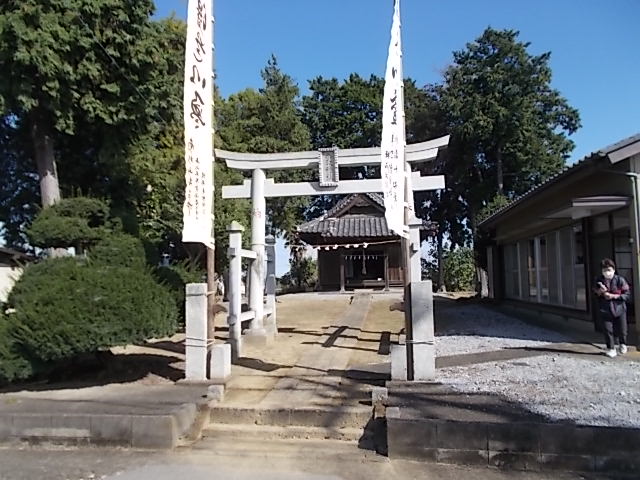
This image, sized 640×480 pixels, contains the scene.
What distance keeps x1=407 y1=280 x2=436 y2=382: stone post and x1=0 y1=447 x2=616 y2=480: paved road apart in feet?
5.62

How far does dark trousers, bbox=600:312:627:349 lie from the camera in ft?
28.0

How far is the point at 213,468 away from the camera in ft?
17.0

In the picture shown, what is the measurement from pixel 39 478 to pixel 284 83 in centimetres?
2842

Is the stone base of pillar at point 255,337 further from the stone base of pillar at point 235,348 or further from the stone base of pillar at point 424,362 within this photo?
the stone base of pillar at point 424,362

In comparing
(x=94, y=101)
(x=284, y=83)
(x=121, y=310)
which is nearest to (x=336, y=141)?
(x=284, y=83)

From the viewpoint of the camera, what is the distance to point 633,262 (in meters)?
9.46

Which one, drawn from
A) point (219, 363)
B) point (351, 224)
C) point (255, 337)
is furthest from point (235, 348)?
point (351, 224)

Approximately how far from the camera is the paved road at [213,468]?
4914 mm

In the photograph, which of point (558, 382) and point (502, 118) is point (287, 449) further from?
point (502, 118)

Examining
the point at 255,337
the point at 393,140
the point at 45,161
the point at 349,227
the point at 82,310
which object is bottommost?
the point at 255,337

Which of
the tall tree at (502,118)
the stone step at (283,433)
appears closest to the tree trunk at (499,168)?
the tall tree at (502,118)

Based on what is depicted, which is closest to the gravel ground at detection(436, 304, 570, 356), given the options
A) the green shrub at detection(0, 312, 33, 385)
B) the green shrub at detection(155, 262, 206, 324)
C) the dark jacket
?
the dark jacket

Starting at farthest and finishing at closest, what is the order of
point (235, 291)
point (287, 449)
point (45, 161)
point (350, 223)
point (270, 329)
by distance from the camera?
point (350, 223)
point (45, 161)
point (270, 329)
point (235, 291)
point (287, 449)

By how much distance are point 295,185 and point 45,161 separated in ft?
19.7
